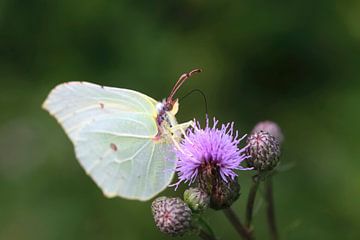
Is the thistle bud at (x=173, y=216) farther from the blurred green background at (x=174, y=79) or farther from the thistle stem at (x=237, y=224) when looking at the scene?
the blurred green background at (x=174, y=79)

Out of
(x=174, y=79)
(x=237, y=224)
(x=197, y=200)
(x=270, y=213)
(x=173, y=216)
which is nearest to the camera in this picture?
(x=173, y=216)

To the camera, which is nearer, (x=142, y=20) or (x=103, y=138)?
(x=103, y=138)

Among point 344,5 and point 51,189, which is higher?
point 344,5

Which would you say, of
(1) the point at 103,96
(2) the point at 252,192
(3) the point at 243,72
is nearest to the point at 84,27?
(3) the point at 243,72

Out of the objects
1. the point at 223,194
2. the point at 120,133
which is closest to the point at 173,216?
the point at 223,194

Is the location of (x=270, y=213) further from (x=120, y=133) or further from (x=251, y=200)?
(x=120, y=133)

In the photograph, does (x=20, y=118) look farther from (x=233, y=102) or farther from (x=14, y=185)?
(x=233, y=102)
